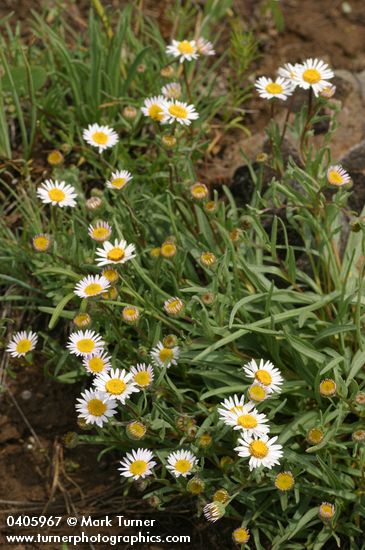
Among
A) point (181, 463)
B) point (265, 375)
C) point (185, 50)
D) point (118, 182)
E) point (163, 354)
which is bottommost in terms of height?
point (181, 463)

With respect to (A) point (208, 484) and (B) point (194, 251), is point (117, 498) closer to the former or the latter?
(A) point (208, 484)

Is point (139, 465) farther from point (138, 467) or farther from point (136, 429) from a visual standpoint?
point (136, 429)

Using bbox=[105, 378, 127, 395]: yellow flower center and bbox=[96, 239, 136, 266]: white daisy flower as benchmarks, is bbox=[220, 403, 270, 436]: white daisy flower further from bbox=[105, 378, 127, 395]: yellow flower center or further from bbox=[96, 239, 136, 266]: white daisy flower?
bbox=[96, 239, 136, 266]: white daisy flower

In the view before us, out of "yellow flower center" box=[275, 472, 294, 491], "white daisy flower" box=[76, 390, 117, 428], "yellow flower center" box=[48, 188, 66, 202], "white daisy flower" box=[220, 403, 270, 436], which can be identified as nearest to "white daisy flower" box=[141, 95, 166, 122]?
"yellow flower center" box=[48, 188, 66, 202]

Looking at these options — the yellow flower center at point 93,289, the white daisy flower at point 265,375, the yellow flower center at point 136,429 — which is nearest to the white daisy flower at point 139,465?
the yellow flower center at point 136,429

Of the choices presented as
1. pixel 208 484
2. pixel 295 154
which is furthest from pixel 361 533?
pixel 295 154

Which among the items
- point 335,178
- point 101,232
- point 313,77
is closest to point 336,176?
point 335,178

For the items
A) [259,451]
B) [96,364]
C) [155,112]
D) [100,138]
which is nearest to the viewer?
[259,451]

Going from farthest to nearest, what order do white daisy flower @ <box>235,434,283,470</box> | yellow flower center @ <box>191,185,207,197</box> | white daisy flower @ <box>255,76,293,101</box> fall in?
white daisy flower @ <box>255,76,293,101</box> → yellow flower center @ <box>191,185,207,197</box> → white daisy flower @ <box>235,434,283,470</box>
